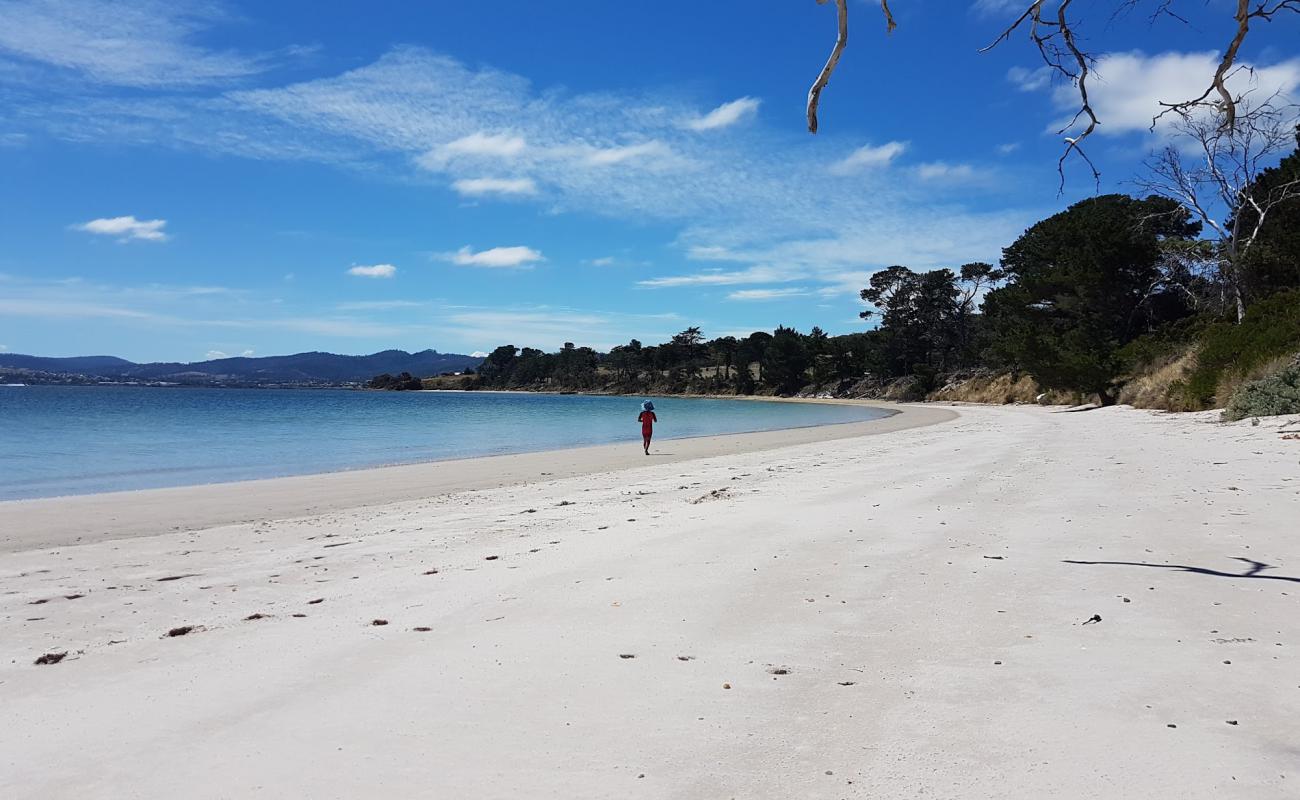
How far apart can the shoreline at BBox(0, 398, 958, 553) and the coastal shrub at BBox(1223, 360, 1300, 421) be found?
10.6m

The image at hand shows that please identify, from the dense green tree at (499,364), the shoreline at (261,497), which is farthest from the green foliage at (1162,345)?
the dense green tree at (499,364)

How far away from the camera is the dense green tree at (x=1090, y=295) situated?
104ft

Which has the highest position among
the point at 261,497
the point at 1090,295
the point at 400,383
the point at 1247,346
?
the point at 1090,295

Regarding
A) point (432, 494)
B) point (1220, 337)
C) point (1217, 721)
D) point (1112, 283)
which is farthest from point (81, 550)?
point (1112, 283)

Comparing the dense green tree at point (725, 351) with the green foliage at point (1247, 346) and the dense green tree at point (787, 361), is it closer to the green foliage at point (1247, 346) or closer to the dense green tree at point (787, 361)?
the dense green tree at point (787, 361)

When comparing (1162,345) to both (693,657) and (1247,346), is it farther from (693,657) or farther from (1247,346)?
(693,657)

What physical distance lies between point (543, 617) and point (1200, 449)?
11.4 meters

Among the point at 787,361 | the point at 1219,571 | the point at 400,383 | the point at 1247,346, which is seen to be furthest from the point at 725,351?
the point at 1219,571

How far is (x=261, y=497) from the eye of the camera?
1219 centimetres

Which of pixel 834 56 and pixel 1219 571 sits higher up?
pixel 834 56

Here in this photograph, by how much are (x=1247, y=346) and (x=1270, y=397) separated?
4535mm

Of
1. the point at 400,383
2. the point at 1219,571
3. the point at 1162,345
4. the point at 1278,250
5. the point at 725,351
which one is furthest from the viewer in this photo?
the point at 400,383

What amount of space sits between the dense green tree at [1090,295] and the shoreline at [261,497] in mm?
20429

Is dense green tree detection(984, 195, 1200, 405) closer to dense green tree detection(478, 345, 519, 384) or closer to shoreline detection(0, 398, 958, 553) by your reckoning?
shoreline detection(0, 398, 958, 553)
